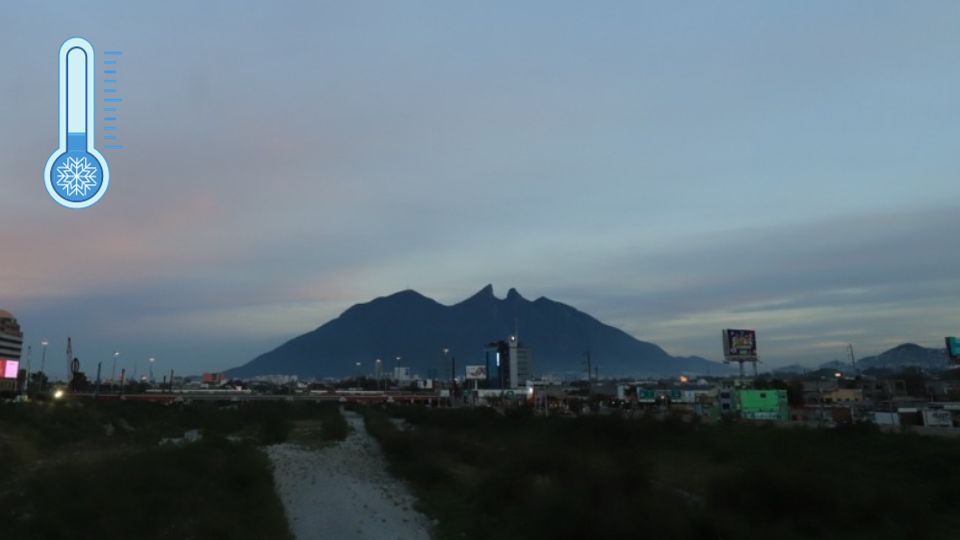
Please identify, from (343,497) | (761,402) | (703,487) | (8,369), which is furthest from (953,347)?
(8,369)

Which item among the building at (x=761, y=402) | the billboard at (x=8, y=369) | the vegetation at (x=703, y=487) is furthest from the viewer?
the billboard at (x=8, y=369)

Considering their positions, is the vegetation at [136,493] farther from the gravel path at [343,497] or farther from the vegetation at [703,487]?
the vegetation at [703,487]

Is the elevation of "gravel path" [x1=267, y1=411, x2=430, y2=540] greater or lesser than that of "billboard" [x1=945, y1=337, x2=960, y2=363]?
lesser

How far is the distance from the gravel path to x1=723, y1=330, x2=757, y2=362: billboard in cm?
7727

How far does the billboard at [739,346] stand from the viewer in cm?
11131

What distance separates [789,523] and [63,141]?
25705mm

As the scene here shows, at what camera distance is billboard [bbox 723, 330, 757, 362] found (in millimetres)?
111312

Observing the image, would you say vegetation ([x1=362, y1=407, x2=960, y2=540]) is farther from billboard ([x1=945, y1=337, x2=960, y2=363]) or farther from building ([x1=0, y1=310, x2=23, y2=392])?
building ([x1=0, y1=310, x2=23, y2=392])

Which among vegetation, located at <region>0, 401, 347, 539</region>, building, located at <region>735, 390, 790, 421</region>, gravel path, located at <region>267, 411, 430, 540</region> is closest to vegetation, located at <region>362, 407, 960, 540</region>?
gravel path, located at <region>267, 411, 430, 540</region>

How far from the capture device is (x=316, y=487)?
37344 millimetres

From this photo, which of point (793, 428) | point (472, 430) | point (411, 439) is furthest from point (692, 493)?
point (472, 430)

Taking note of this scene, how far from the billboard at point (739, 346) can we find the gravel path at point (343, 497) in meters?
77.3

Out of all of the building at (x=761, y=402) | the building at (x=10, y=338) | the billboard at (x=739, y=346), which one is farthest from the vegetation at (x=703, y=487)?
the building at (x=10, y=338)

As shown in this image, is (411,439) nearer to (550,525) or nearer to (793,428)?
(793,428)
